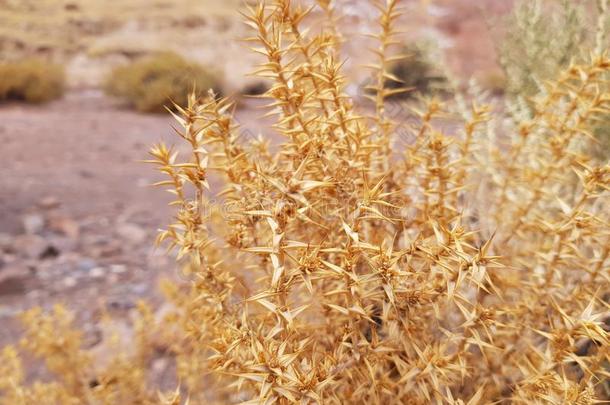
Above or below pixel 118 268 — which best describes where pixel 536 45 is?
above

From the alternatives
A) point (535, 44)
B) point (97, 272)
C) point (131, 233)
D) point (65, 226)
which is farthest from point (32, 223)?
point (535, 44)

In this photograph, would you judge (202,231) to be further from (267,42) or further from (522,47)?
(522,47)

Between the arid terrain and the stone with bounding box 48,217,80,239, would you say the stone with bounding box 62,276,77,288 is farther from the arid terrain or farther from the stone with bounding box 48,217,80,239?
the stone with bounding box 48,217,80,239

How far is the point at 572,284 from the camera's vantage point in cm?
156

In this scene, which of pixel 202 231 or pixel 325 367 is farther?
pixel 202 231

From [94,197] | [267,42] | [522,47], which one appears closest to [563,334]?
[267,42]

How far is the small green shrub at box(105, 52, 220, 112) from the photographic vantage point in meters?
8.58

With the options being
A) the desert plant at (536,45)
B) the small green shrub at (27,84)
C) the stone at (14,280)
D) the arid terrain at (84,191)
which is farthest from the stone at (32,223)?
the small green shrub at (27,84)

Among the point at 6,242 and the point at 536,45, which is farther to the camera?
the point at 6,242

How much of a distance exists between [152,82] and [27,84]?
2.05 m

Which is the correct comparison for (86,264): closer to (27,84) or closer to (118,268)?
(118,268)

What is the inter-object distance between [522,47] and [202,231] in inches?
85.5

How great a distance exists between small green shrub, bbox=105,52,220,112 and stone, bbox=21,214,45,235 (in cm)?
446

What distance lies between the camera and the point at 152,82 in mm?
9281
